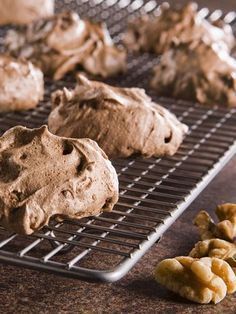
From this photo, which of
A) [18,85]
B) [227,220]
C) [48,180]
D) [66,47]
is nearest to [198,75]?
[66,47]

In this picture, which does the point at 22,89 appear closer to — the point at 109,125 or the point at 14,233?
the point at 109,125

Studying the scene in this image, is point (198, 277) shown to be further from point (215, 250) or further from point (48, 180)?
point (48, 180)

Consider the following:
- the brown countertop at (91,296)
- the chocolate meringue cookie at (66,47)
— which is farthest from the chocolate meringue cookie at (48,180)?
the chocolate meringue cookie at (66,47)

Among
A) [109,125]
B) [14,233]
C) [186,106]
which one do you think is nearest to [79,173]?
[14,233]

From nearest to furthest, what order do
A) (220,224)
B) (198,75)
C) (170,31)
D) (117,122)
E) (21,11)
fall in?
(220,224), (117,122), (198,75), (170,31), (21,11)

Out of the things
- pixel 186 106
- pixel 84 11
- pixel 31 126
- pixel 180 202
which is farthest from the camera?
pixel 84 11

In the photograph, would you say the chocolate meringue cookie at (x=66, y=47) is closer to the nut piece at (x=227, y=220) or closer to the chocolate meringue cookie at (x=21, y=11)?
the chocolate meringue cookie at (x=21, y=11)
